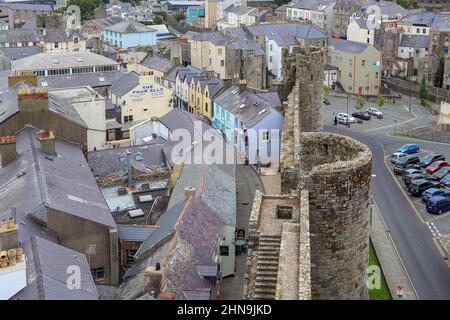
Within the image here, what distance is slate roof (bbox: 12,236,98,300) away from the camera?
1522 cm

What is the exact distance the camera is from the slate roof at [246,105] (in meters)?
40.8

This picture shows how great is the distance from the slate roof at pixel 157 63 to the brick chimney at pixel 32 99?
3027 cm

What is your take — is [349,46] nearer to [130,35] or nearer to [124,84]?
[130,35]

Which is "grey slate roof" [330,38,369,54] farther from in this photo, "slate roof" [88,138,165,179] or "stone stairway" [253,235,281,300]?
"stone stairway" [253,235,281,300]

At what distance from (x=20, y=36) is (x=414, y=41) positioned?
152 feet

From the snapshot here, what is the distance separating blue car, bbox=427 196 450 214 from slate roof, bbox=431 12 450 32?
43106 mm

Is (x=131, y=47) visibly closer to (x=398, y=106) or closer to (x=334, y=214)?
(x=398, y=106)

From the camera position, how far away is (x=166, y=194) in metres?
28.8

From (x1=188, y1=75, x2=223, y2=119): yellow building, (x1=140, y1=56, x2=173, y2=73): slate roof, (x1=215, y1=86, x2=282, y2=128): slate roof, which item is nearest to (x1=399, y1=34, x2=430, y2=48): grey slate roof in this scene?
(x1=140, y1=56, x2=173, y2=73): slate roof

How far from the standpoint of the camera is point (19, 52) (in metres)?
65.2

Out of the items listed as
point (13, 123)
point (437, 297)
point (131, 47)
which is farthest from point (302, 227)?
point (131, 47)

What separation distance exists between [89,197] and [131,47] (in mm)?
58211

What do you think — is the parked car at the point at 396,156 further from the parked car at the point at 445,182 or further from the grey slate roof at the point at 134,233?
the grey slate roof at the point at 134,233
